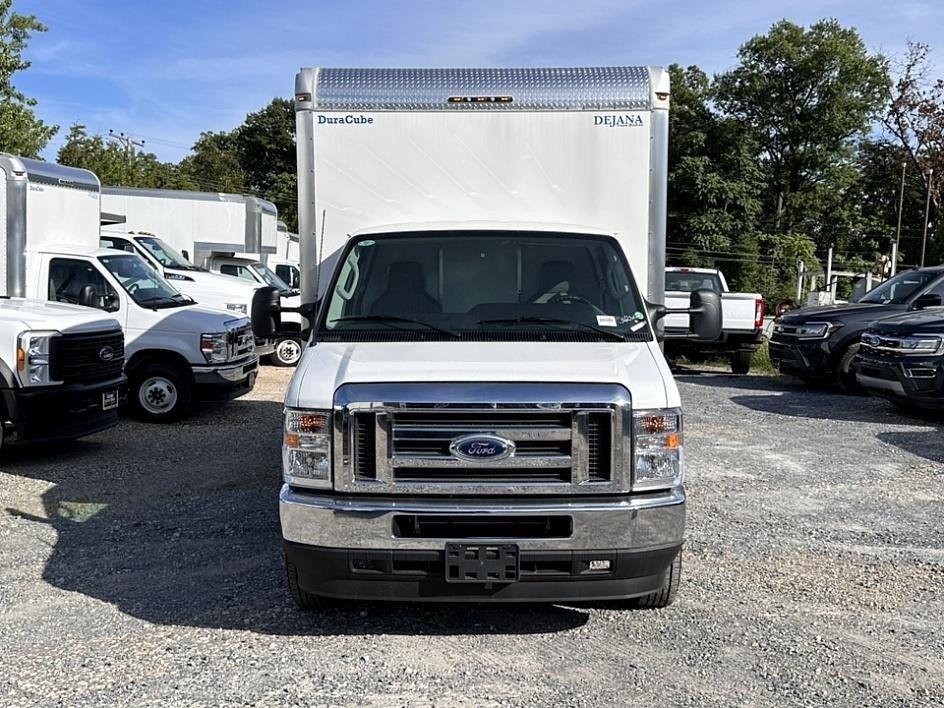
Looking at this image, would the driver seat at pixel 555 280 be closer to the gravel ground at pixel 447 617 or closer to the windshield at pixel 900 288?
the gravel ground at pixel 447 617

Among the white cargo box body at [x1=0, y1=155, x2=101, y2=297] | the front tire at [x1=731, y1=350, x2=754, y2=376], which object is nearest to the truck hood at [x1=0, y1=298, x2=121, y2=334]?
the white cargo box body at [x1=0, y1=155, x2=101, y2=297]

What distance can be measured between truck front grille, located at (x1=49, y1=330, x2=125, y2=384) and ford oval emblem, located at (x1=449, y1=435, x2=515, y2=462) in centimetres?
524

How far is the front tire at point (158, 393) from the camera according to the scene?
36.2 ft

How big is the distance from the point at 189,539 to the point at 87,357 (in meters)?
2.97

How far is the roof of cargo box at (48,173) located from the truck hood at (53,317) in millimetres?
2094

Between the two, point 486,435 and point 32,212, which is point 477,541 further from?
point 32,212

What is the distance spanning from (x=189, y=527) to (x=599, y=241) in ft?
11.2

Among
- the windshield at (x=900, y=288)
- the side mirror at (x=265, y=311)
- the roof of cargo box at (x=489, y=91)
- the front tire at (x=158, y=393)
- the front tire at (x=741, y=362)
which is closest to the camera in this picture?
the side mirror at (x=265, y=311)

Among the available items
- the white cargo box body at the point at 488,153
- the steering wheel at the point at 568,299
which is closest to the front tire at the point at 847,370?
the white cargo box body at the point at 488,153

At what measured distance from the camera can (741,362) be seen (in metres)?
16.6

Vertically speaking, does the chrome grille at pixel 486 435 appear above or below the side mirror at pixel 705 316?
below

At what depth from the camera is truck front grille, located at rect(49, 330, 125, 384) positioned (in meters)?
8.33

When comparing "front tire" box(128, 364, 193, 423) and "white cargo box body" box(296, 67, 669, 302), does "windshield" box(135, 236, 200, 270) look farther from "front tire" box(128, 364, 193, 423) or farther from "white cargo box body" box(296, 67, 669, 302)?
"white cargo box body" box(296, 67, 669, 302)

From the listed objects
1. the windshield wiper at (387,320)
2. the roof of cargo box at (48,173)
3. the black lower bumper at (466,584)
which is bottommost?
the black lower bumper at (466,584)
